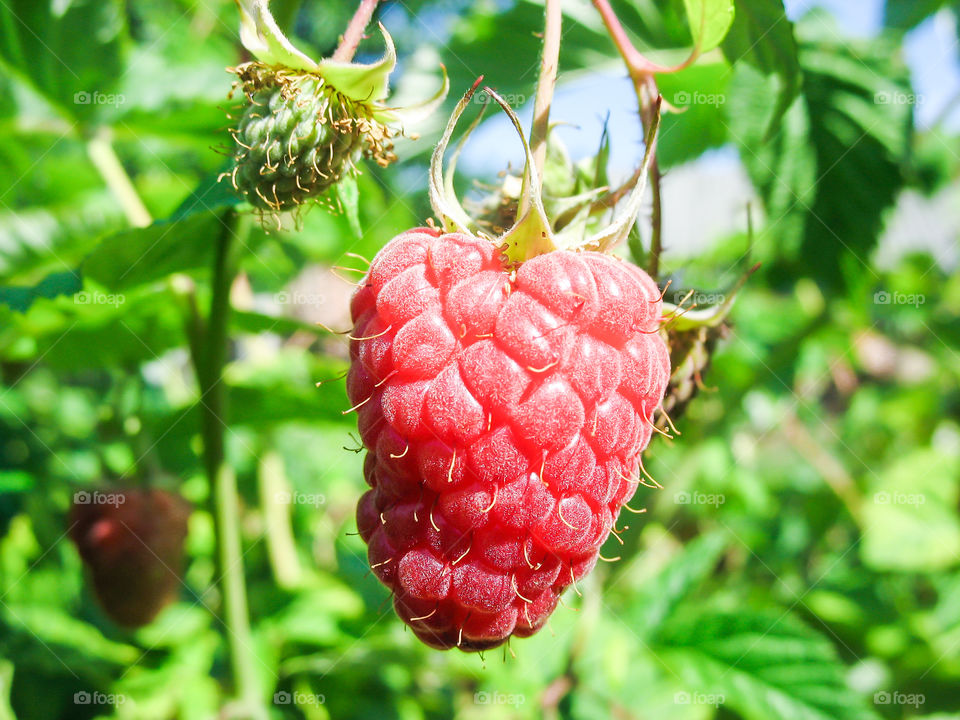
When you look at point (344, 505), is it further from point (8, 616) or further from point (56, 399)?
point (8, 616)

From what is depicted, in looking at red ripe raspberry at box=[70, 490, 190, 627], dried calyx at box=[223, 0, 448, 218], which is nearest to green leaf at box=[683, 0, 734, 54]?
dried calyx at box=[223, 0, 448, 218]

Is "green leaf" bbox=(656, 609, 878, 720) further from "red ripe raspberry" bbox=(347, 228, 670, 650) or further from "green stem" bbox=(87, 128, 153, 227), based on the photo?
"green stem" bbox=(87, 128, 153, 227)

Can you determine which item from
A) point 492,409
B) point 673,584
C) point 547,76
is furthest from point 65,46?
point 673,584

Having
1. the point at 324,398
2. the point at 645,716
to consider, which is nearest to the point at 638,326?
the point at 324,398

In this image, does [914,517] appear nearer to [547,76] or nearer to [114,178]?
[547,76]

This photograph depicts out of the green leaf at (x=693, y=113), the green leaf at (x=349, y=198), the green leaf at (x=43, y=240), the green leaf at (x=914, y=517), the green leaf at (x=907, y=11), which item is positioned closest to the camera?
the green leaf at (x=349, y=198)

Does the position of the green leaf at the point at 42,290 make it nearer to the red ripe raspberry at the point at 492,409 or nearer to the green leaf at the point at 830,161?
the red ripe raspberry at the point at 492,409

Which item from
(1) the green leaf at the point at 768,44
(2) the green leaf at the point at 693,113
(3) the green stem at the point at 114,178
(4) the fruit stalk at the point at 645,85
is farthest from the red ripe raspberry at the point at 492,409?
(3) the green stem at the point at 114,178
